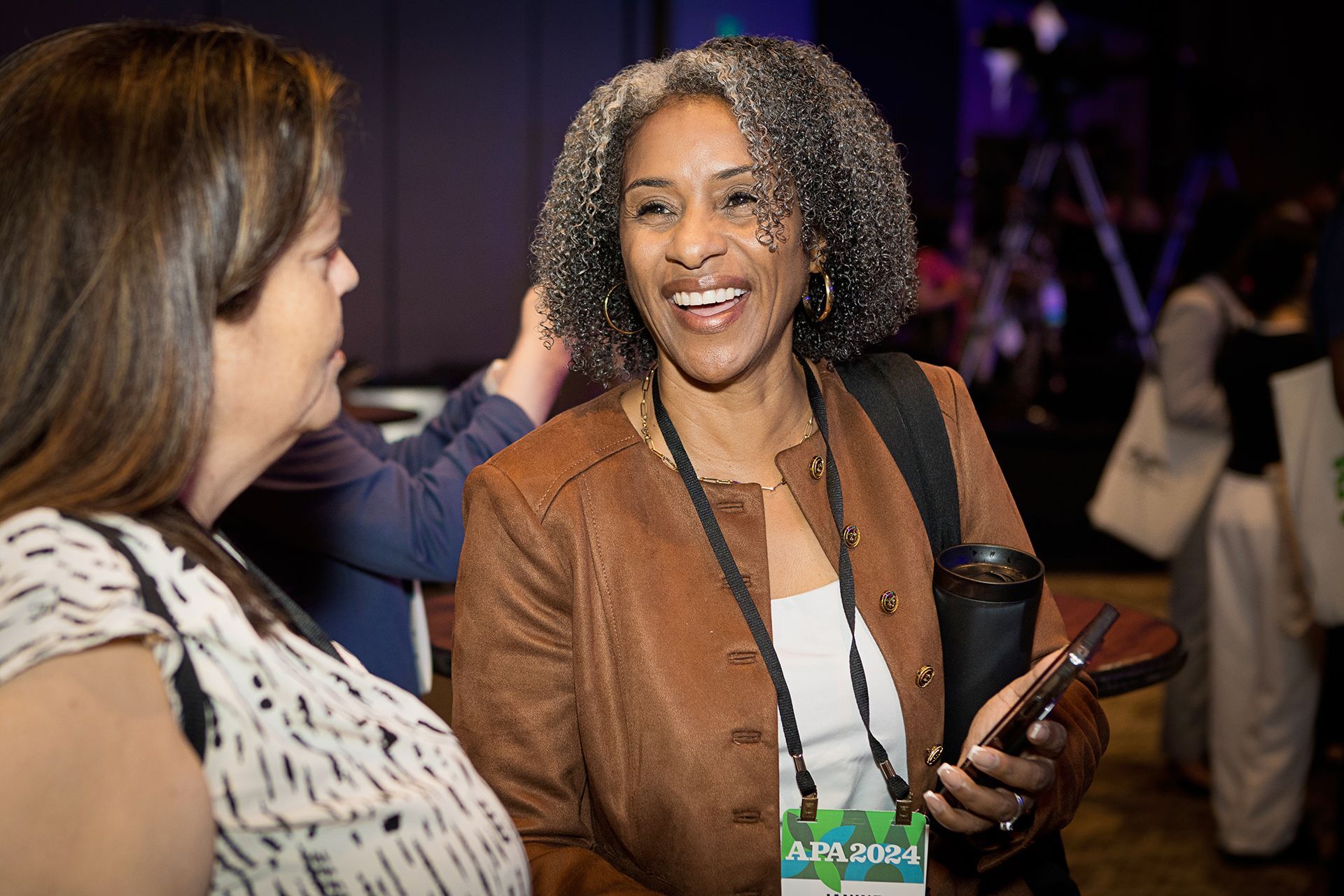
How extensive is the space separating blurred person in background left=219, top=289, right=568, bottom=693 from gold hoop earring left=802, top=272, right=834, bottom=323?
50 cm

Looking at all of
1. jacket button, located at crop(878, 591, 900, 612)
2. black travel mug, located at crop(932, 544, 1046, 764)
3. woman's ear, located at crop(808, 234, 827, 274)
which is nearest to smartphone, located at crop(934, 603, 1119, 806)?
black travel mug, located at crop(932, 544, 1046, 764)

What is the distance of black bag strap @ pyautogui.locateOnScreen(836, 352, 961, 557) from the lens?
5.40ft

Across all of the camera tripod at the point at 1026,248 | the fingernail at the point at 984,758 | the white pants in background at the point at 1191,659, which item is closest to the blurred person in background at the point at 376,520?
the fingernail at the point at 984,758

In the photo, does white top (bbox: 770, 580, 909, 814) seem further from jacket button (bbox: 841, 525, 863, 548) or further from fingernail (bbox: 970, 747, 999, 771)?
fingernail (bbox: 970, 747, 999, 771)

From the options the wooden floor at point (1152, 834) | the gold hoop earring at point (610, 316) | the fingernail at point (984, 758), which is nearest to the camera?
the fingernail at point (984, 758)

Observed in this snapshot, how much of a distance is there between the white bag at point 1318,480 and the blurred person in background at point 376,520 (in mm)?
1938

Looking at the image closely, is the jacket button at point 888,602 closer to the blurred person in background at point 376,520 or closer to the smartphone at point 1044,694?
the smartphone at point 1044,694

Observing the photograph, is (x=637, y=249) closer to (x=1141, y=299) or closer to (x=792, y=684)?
(x=792, y=684)

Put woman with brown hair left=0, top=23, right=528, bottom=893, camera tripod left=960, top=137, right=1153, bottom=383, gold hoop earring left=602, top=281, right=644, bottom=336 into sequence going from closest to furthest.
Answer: woman with brown hair left=0, top=23, right=528, bottom=893 → gold hoop earring left=602, top=281, right=644, bottom=336 → camera tripod left=960, top=137, right=1153, bottom=383

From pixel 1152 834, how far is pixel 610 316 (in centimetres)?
284

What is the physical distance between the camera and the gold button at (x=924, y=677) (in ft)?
5.02

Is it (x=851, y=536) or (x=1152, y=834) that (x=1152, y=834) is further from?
(x=851, y=536)

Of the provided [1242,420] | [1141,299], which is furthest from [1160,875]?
[1141,299]

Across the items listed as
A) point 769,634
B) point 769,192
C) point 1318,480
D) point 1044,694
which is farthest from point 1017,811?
point 1318,480
